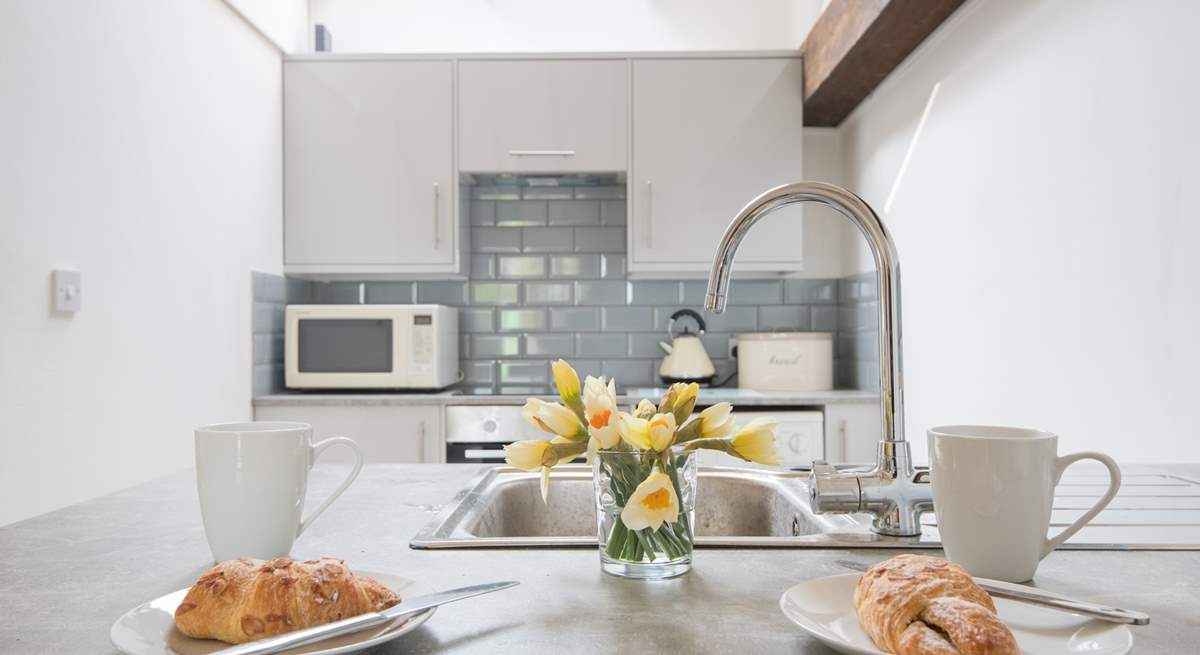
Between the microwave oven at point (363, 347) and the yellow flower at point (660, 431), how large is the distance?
2.15m

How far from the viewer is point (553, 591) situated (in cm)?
69

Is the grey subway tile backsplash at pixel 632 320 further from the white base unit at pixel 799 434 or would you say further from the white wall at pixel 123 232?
the white wall at pixel 123 232

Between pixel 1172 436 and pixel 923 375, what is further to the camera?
pixel 923 375

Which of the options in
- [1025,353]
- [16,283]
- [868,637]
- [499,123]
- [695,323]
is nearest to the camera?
[868,637]

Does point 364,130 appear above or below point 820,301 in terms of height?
above

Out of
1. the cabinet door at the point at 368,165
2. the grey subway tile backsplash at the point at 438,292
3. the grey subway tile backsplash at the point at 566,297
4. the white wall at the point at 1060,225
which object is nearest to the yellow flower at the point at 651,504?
the white wall at the point at 1060,225

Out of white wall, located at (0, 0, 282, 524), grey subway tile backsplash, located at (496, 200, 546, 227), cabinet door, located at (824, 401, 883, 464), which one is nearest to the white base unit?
cabinet door, located at (824, 401, 883, 464)

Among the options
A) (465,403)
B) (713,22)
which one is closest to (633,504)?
(465,403)

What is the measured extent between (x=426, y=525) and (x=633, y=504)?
0.34 meters

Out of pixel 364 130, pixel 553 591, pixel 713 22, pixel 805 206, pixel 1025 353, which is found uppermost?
pixel 713 22

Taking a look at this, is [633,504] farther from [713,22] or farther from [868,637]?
[713,22]

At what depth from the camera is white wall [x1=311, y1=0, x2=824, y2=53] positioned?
10.7 feet

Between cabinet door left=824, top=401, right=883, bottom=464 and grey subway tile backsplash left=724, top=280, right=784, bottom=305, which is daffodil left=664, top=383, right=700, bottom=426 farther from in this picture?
grey subway tile backsplash left=724, top=280, right=784, bottom=305

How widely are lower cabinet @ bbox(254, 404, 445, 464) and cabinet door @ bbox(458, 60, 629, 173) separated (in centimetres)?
85
